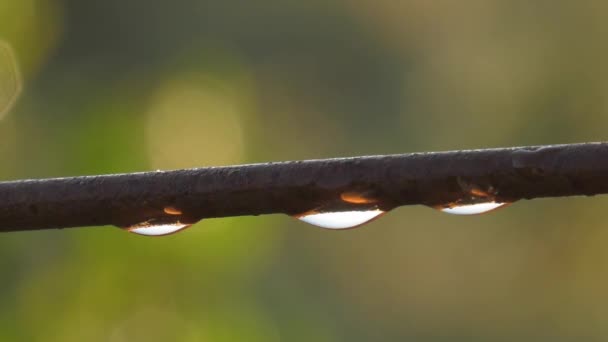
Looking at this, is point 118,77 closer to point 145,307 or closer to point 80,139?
point 80,139

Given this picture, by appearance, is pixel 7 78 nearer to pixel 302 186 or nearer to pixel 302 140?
pixel 302 140

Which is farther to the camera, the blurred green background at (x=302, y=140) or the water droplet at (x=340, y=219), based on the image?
the blurred green background at (x=302, y=140)

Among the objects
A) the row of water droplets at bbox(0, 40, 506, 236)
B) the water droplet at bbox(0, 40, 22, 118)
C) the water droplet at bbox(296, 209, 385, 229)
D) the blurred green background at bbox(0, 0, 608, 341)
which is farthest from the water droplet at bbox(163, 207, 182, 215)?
the water droplet at bbox(0, 40, 22, 118)

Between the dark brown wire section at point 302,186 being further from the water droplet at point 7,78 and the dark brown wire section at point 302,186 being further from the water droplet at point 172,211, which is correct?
the water droplet at point 7,78

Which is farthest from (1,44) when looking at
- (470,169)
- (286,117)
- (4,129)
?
(470,169)

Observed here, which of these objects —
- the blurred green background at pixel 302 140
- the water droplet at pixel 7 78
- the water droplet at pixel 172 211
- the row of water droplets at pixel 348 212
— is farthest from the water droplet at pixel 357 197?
the water droplet at pixel 7 78

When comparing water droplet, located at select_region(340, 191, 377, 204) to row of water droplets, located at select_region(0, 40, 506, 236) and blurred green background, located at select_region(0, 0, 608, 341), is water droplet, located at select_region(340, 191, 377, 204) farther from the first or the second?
blurred green background, located at select_region(0, 0, 608, 341)
